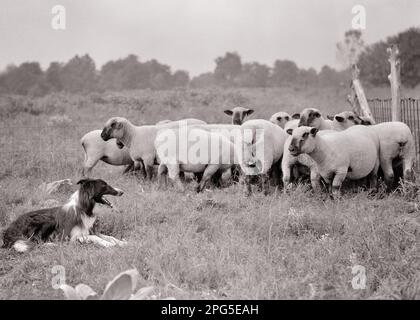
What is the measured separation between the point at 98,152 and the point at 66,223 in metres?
4.45

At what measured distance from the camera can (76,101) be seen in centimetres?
2486

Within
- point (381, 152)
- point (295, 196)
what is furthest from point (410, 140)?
point (295, 196)

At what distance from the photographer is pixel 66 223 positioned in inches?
261

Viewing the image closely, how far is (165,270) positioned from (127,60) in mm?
83853

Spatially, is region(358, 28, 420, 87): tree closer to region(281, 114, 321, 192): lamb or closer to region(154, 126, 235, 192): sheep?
region(154, 126, 235, 192): sheep

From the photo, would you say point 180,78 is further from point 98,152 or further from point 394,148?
point 394,148

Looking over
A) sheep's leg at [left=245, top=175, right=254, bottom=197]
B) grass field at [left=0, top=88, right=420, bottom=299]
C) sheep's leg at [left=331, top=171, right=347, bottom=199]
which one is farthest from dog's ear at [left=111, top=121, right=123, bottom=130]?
sheep's leg at [left=331, top=171, right=347, bottom=199]

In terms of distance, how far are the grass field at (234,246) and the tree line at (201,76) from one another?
1007 inches

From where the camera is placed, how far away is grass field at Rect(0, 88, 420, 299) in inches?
180

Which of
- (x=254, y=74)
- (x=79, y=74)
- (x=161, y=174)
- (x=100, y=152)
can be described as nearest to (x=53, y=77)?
(x=79, y=74)

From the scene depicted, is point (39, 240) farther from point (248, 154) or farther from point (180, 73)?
point (180, 73)

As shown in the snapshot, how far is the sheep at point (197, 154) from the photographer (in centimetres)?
935

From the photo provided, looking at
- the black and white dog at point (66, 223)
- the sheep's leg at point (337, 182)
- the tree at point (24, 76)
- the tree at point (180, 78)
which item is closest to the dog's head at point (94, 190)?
the black and white dog at point (66, 223)
